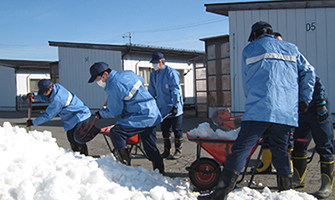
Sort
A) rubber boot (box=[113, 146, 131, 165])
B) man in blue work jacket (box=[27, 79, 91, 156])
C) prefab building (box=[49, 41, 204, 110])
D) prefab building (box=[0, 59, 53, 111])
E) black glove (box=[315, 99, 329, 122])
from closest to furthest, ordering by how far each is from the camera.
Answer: black glove (box=[315, 99, 329, 122]) < rubber boot (box=[113, 146, 131, 165]) < man in blue work jacket (box=[27, 79, 91, 156]) < prefab building (box=[49, 41, 204, 110]) < prefab building (box=[0, 59, 53, 111])

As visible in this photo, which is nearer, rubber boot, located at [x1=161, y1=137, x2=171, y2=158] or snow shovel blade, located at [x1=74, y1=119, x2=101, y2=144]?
snow shovel blade, located at [x1=74, y1=119, x2=101, y2=144]

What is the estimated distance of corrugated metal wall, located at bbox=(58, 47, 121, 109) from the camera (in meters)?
16.5

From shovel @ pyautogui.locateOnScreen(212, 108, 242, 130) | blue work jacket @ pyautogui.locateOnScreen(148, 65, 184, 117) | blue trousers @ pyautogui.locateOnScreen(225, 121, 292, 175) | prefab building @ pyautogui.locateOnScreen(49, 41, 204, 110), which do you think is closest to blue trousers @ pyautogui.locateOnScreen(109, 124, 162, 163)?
shovel @ pyautogui.locateOnScreen(212, 108, 242, 130)

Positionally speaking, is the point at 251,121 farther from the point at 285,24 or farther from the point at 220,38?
the point at 220,38

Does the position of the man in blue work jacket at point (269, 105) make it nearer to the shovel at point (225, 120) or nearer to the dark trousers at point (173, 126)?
the shovel at point (225, 120)

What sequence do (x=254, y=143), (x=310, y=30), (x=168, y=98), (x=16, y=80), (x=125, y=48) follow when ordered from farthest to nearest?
(x=16, y=80) < (x=125, y=48) < (x=310, y=30) < (x=168, y=98) < (x=254, y=143)

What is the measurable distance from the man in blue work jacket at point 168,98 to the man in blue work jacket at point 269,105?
2.62 m

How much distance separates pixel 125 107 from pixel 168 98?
6.08ft

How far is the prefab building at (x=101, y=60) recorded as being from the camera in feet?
53.1

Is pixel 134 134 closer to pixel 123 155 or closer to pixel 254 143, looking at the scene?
pixel 123 155

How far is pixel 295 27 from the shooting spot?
A: 10.3 metres

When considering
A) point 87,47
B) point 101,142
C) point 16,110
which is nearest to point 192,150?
point 101,142

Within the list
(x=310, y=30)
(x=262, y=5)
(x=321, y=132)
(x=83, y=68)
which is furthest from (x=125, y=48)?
(x=321, y=132)

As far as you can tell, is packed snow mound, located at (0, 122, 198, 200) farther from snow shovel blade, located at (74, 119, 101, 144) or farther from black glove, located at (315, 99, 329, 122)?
black glove, located at (315, 99, 329, 122)
